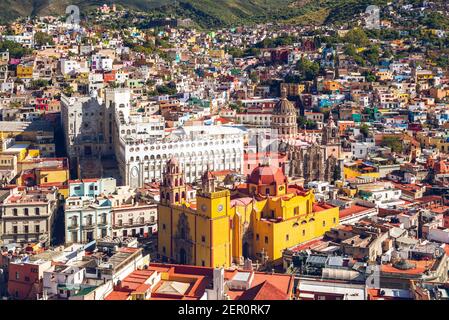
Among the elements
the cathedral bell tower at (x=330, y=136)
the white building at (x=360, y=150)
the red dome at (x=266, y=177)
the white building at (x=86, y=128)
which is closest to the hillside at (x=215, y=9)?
the white building at (x=360, y=150)

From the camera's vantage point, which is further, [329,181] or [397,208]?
[329,181]

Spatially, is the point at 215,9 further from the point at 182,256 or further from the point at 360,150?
the point at 182,256

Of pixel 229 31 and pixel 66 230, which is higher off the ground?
pixel 229 31

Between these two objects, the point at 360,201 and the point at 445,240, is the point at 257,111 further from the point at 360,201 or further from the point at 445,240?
the point at 445,240

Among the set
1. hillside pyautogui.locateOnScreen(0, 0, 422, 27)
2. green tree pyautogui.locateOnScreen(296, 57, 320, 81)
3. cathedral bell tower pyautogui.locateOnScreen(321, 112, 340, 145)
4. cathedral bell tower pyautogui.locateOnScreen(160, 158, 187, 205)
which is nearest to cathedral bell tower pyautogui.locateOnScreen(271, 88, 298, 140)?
cathedral bell tower pyautogui.locateOnScreen(321, 112, 340, 145)

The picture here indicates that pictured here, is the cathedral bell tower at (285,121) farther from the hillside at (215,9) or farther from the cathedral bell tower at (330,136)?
the hillside at (215,9)

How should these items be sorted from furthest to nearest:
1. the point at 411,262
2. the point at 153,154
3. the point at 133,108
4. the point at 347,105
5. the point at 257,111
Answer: the point at 347,105 < the point at 257,111 < the point at 133,108 < the point at 153,154 < the point at 411,262

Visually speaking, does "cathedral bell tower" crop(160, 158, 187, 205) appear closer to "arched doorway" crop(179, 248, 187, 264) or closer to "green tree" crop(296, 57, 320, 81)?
"arched doorway" crop(179, 248, 187, 264)

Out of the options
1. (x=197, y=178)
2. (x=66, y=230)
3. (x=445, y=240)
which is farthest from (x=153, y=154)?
(x=445, y=240)

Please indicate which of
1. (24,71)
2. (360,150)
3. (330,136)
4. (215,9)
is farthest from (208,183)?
(215,9)
